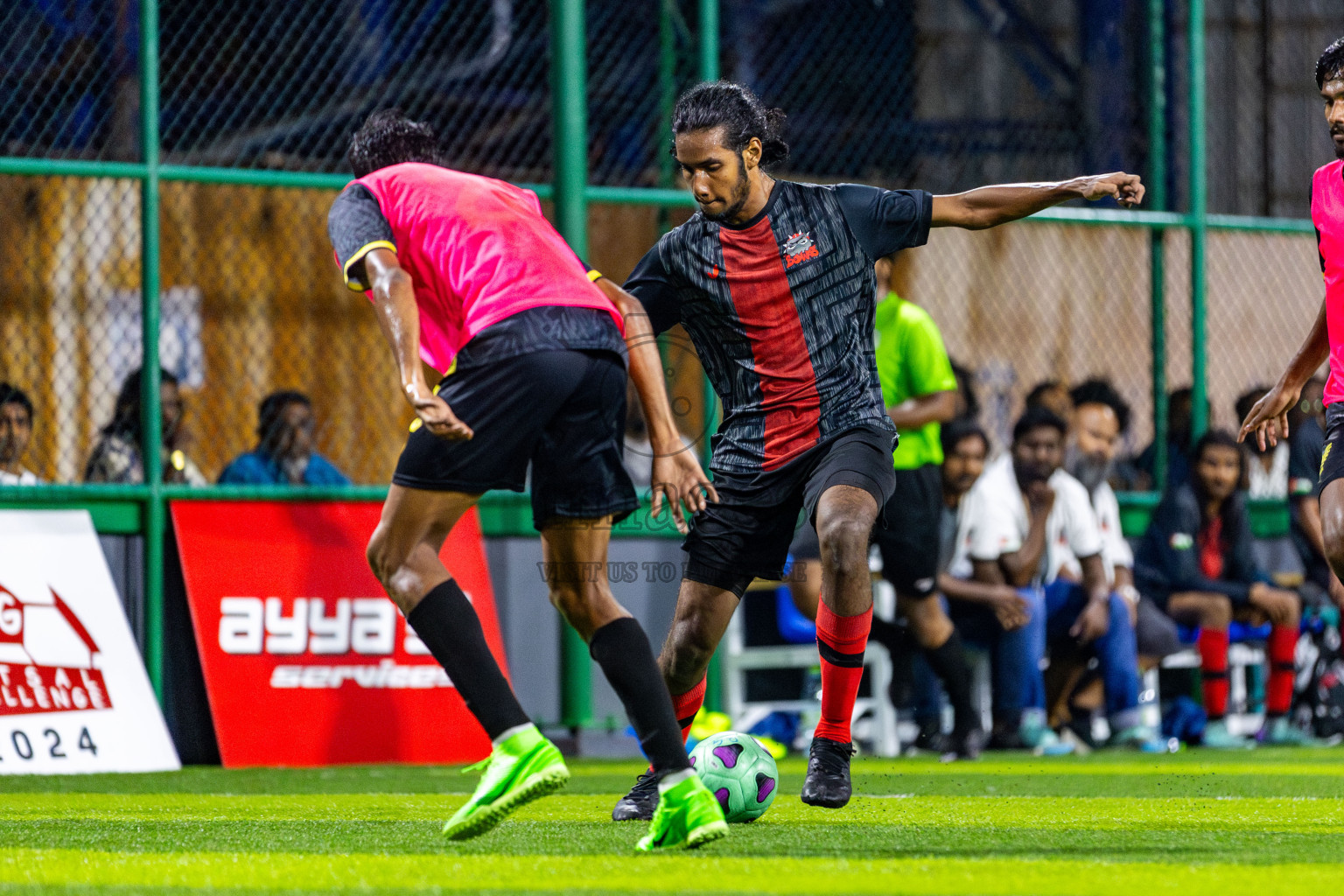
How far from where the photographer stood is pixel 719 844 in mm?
4633

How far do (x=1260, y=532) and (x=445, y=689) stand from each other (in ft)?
16.7

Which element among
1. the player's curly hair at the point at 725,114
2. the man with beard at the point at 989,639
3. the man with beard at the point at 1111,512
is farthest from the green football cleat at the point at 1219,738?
the player's curly hair at the point at 725,114

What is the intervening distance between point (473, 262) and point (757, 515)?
1351 millimetres

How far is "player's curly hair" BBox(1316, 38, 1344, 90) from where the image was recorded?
5.34 meters

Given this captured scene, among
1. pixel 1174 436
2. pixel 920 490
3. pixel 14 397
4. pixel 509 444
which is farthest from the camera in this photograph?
pixel 1174 436

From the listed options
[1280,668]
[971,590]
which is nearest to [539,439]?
[971,590]

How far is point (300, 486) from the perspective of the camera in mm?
9016

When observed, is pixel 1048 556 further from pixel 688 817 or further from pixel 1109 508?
pixel 688 817

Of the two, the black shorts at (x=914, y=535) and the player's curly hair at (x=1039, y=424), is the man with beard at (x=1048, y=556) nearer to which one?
the player's curly hair at (x=1039, y=424)

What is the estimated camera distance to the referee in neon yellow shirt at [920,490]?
854 cm

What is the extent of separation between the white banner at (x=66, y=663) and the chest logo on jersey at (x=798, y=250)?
411 centimetres

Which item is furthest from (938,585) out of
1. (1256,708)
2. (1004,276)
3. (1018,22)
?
(1018,22)

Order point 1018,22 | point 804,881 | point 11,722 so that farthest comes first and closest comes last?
point 1018,22
point 11,722
point 804,881

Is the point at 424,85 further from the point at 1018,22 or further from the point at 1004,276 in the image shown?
the point at 1018,22
